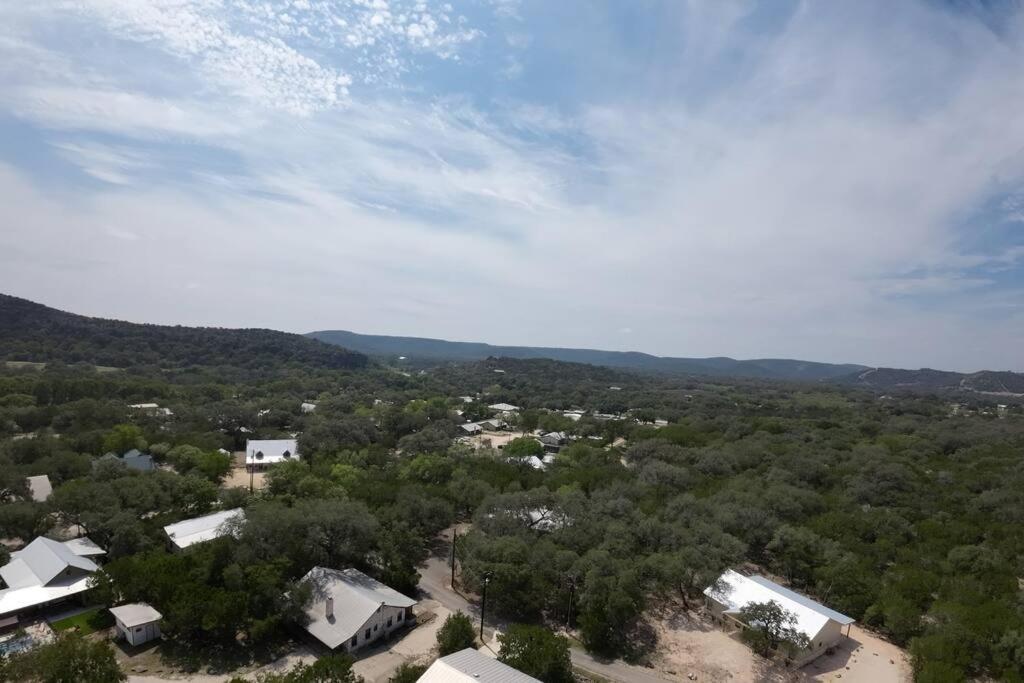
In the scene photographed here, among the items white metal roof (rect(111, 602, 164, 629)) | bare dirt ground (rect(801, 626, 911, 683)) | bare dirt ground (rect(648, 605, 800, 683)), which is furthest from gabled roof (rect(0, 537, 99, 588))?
bare dirt ground (rect(801, 626, 911, 683))

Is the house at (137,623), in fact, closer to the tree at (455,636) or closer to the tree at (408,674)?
the tree at (408,674)

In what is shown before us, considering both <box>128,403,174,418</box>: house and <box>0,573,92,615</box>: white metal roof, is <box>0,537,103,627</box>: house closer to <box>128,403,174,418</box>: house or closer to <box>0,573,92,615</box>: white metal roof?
<box>0,573,92,615</box>: white metal roof

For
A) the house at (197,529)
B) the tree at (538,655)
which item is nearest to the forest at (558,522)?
the house at (197,529)

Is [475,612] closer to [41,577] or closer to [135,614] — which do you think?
[135,614]

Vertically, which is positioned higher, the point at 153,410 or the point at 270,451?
the point at 153,410

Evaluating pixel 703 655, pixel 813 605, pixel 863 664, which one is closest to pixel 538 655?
pixel 703 655

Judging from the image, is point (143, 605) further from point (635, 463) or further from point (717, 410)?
point (717, 410)
